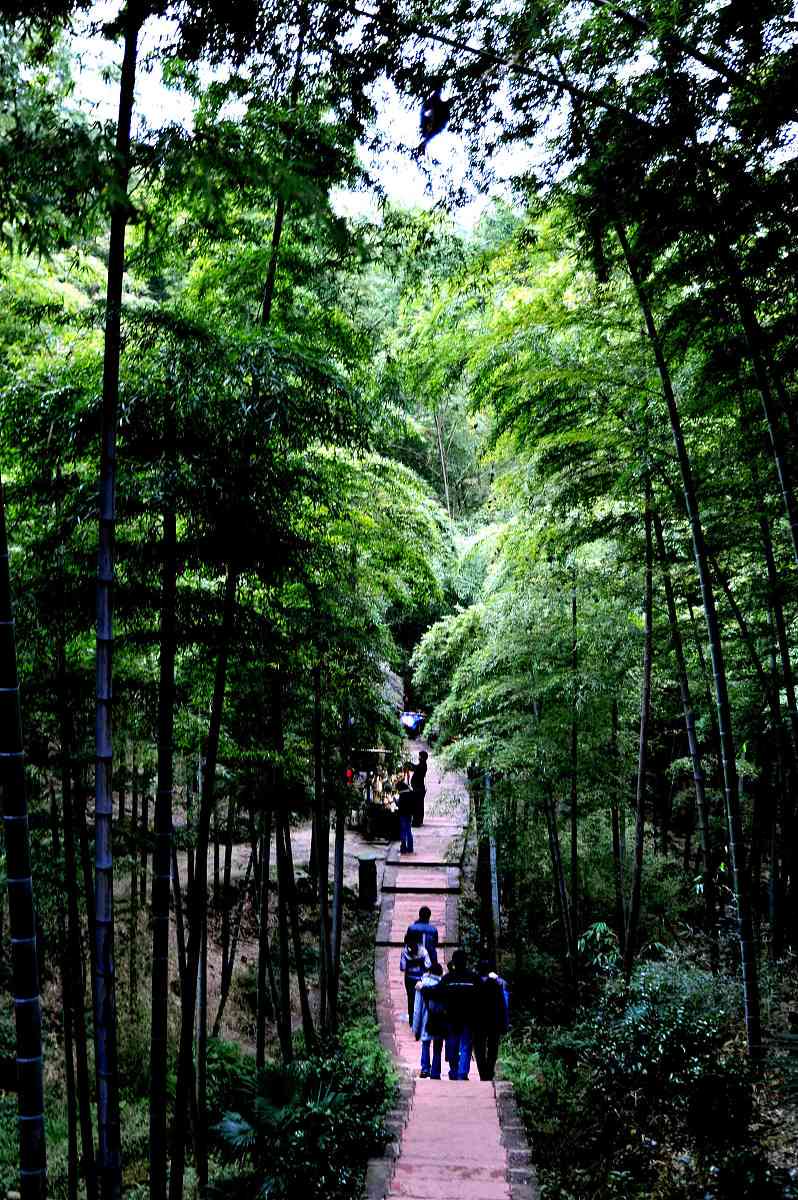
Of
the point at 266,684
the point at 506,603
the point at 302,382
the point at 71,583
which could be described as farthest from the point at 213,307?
the point at 506,603

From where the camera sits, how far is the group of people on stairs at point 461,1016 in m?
6.68

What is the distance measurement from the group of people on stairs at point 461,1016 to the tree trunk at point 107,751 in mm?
3840

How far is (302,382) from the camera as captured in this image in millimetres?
4074

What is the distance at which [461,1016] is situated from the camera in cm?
680

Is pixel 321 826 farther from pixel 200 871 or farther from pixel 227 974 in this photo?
pixel 227 974

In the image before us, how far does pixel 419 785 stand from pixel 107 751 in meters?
11.6

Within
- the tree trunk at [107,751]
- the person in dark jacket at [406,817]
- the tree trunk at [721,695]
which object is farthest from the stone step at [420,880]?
the tree trunk at [107,751]

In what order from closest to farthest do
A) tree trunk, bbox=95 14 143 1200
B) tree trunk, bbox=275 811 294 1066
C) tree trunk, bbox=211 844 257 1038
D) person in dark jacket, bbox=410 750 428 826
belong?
tree trunk, bbox=95 14 143 1200 → tree trunk, bbox=275 811 294 1066 → tree trunk, bbox=211 844 257 1038 → person in dark jacket, bbox=410 750 428 826

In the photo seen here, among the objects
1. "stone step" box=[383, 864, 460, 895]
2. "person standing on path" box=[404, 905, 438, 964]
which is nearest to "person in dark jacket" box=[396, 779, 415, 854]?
"stone step" box=[383, 864, 460, 895]

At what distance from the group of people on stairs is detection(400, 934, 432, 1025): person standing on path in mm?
371

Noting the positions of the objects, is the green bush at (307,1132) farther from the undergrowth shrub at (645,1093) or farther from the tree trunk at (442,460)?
the tree trunk at (442,460)

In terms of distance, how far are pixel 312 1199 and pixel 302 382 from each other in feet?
16.4

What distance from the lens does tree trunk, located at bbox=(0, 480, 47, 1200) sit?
2637 mm

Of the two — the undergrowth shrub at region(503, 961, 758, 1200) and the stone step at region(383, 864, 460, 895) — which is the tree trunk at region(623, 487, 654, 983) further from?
the stone step at region(383, 864, 460, 895)
